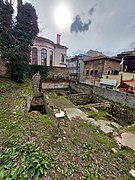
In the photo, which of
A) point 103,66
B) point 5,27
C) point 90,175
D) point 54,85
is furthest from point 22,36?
point 90,175

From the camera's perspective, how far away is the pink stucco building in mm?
18516

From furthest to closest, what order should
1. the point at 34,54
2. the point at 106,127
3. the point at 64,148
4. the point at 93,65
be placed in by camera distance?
the point at 34,54 → the point at 93,65 → the point at 106,127 → the point at 64,148

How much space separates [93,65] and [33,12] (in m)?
11.1

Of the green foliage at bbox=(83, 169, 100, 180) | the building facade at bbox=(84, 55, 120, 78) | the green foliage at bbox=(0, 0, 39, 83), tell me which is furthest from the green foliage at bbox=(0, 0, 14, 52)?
the building facade at bbox=(84, 55, 120, 78)

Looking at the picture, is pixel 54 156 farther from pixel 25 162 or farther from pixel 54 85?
pixel 54 85

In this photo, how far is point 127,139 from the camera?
144 inches

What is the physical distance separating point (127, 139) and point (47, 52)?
19.1 m

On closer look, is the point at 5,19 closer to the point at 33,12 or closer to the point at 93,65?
the point at 33,12

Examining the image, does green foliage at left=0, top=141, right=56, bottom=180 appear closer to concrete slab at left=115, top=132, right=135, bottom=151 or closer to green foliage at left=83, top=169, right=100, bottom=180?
green foliage at left=83, top=169, right=100, bottom=180

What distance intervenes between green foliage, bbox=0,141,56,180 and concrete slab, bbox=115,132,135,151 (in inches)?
97.0

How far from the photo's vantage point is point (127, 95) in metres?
7.66

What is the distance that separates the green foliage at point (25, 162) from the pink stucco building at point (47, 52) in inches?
750

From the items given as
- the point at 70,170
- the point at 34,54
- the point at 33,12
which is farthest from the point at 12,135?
the point at 34,54

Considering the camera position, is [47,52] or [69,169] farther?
[47,52]
